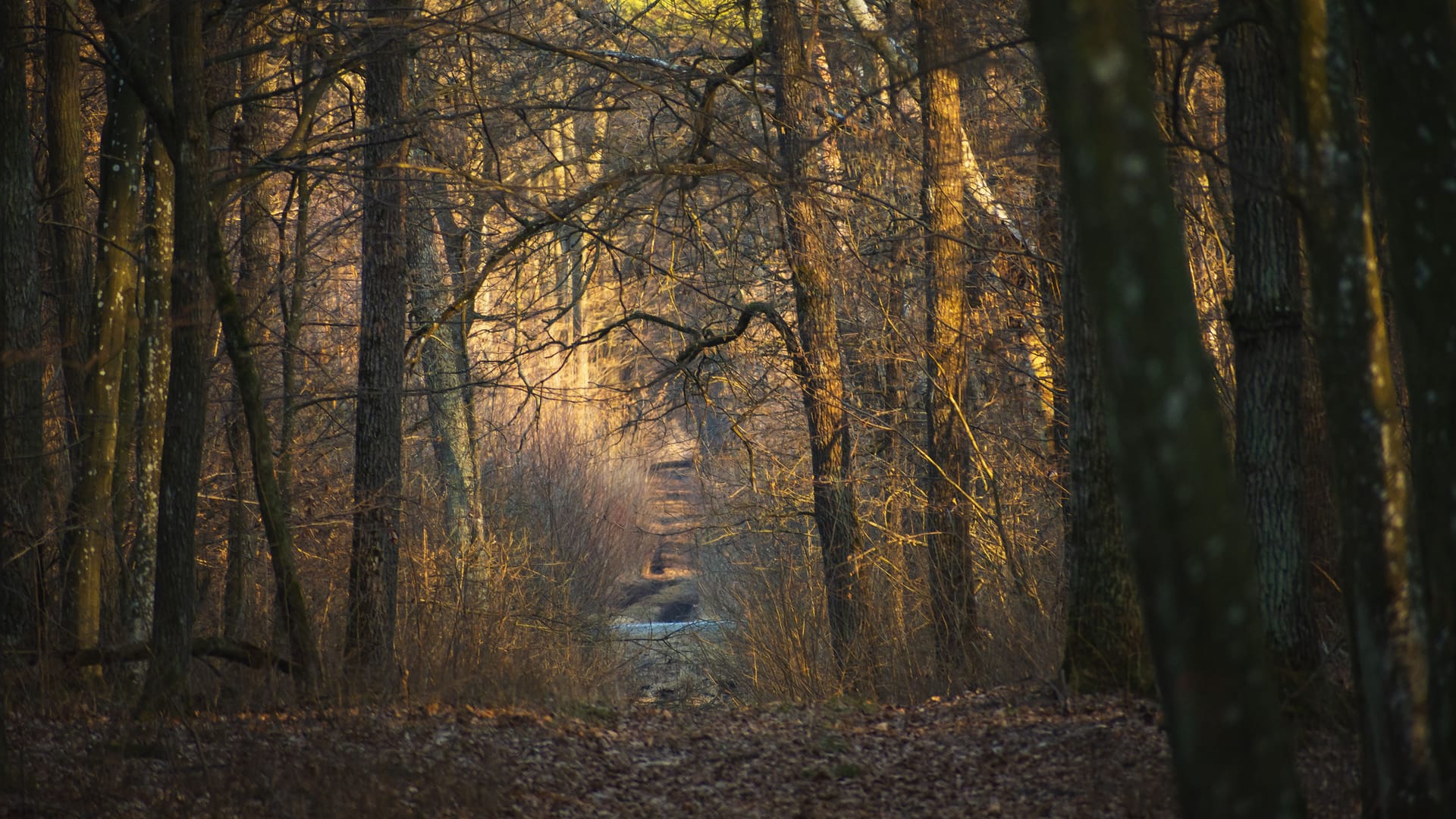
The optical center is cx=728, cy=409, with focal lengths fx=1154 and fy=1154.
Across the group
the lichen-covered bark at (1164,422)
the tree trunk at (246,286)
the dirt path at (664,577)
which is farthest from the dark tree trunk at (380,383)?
the dirt path at (664,577)

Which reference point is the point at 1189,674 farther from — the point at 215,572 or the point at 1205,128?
the point at 215,572

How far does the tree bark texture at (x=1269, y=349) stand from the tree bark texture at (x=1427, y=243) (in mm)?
2557

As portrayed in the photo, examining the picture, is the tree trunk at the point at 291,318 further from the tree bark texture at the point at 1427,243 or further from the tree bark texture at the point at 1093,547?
the tree bark texture at the point at 1427,243

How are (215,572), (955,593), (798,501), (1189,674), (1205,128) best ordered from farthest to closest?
(798,501)
(215,572)
(955,593)
(1205,128)
(1189,674)

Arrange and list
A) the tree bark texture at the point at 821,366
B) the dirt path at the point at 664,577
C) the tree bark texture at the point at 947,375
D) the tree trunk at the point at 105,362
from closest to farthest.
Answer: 1. the tree trunk at the point at 105,362
2. the tree bark texture at the point at 947,375
3. the tree bark texture at the point at 821,366
4. the dirt path at the point at 664,577

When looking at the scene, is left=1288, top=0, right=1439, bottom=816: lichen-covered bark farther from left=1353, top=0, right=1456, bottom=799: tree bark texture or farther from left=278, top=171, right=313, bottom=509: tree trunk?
left=278, top=171, right=313, bottom=509: tree trunk

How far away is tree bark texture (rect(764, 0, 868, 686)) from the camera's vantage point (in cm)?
1207

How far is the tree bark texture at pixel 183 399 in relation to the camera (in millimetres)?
6387

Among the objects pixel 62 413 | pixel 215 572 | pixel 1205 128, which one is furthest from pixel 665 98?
pixel 215 572

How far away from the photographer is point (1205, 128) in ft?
29.4

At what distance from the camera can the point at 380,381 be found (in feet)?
32.3

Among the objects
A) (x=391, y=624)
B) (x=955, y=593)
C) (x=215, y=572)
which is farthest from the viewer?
(x=215, y=572)

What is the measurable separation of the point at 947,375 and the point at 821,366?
1377 millimetres

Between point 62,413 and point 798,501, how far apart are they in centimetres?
778
